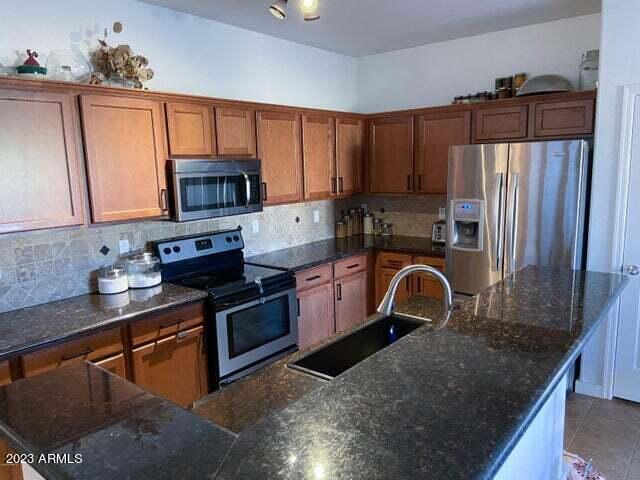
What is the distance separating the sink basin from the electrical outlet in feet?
5.88

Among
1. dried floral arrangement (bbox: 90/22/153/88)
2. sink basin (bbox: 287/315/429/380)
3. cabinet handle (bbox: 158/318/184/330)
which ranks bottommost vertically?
cabinet handle (bbox: 158/318/184/330)

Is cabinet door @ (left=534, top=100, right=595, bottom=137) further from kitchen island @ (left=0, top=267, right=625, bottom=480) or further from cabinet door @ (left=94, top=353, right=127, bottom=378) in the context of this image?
cabinet door @ (left=94, top=353, right=127, bottom=378)

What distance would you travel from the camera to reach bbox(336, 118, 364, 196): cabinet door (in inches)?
165

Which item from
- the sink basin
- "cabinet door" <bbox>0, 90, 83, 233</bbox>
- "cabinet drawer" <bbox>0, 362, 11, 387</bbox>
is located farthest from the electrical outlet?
the sink basin

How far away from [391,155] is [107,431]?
3727 millimetres

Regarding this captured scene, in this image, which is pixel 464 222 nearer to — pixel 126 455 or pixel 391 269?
pixel 391 269

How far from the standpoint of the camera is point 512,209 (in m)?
3.31

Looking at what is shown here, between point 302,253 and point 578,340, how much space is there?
2774mm

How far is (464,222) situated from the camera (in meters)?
3.61

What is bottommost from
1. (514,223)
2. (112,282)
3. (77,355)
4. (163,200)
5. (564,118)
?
(77,355)

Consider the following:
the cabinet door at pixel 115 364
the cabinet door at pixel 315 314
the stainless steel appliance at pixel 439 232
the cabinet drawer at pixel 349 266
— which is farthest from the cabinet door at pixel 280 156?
the cabinet door at pixel 115 364

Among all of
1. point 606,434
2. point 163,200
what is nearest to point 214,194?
point 163,200

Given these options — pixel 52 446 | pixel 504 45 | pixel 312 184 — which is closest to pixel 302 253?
pixel 312 184

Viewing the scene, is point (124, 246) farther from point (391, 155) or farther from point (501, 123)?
point (501, 123)
